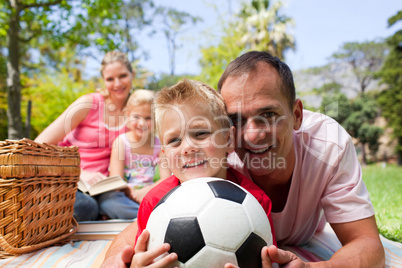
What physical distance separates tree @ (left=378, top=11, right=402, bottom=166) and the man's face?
2720 centimetres

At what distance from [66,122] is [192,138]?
248 centimetres

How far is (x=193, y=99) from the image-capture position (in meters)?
1.87

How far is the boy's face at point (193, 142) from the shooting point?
1.77 m

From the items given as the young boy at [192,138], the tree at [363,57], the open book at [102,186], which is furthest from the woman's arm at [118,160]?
the tree at [363,57]

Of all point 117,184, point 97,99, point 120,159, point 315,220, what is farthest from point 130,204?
point 315,220

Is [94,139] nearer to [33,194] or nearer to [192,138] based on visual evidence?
[33,194]

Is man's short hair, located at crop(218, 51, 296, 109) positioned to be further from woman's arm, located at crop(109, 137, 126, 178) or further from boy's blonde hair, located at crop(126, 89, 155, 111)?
woman's arm, located at crop(109, 137, 126, 178)

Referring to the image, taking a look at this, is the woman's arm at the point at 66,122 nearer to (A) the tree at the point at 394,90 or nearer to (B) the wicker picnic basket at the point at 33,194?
(B) the wicker picnic basket at the point at 33,194

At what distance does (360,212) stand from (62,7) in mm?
9344

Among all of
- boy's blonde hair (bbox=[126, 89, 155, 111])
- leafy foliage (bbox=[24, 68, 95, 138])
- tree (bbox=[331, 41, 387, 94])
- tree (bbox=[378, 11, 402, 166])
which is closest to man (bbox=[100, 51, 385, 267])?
boy's blonde hair (bbox=[126, 89, 155, 111])

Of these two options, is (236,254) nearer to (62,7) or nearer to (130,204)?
(130,204)

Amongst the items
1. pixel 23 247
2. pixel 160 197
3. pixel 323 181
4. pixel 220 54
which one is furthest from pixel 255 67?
pixel 220 54

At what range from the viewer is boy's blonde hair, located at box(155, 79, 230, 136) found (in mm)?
1860

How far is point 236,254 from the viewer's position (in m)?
1.33
